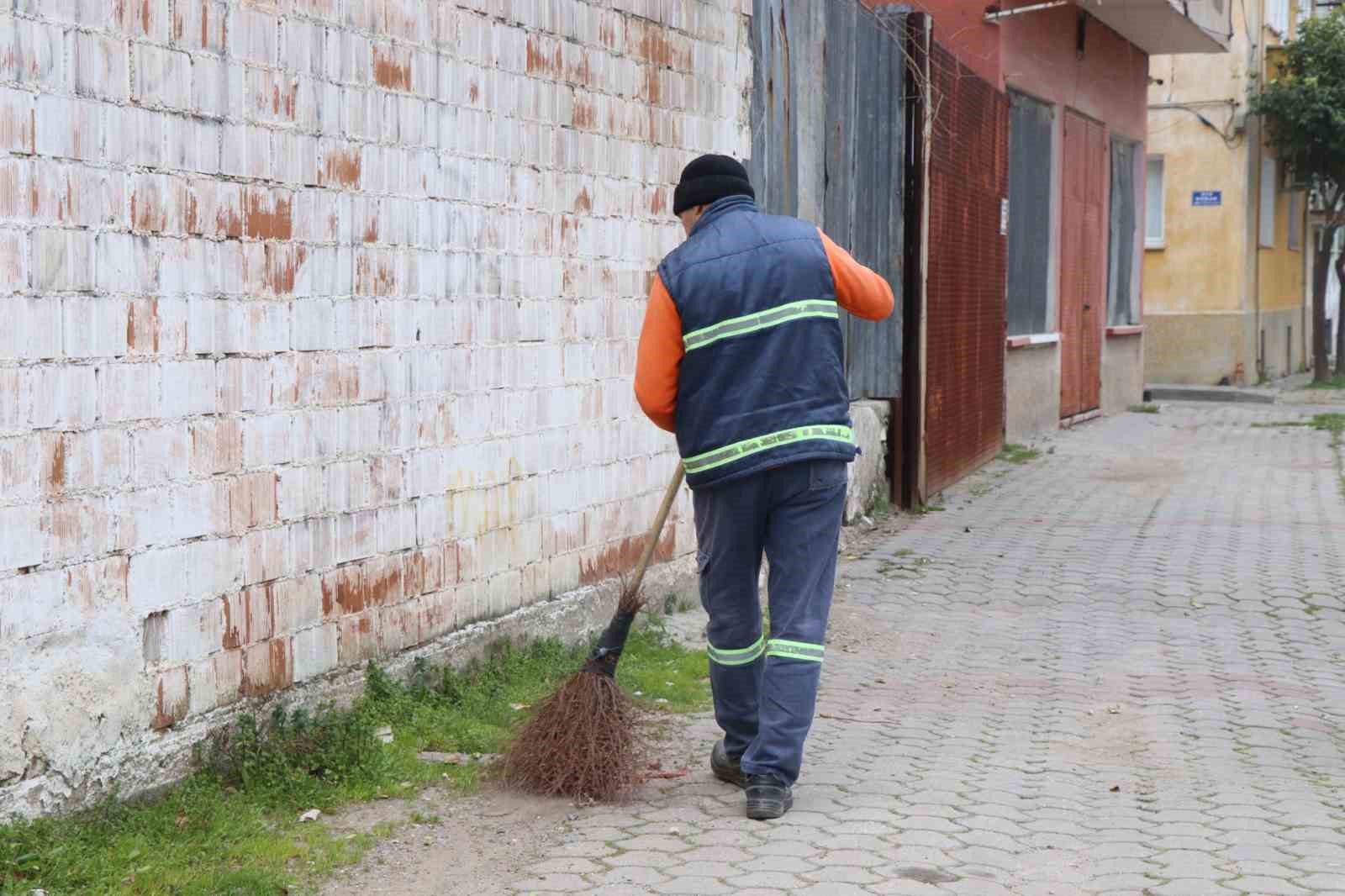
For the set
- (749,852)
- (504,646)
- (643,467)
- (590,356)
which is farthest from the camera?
(643,467)

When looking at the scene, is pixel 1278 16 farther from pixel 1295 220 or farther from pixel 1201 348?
pixel 1201 348

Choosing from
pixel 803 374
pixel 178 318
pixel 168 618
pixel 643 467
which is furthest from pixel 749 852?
pixel 643 467

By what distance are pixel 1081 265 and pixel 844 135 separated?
9101mm

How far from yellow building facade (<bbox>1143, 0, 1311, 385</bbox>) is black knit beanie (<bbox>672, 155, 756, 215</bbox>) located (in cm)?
2001

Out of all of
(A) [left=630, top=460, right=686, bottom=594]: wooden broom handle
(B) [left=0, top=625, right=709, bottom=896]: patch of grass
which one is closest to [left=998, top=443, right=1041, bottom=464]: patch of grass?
(B) [left=0, top=625, right=709, bottom=896]: patch of grass

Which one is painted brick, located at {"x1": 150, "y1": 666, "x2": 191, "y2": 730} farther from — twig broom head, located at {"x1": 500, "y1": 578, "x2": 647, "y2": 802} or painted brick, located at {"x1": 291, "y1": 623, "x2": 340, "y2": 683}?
twig broom head, located at {"x1": 500, "y1": 578, "x2": 647, "y2": 802}

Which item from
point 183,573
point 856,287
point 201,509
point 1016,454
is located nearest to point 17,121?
point 201,509

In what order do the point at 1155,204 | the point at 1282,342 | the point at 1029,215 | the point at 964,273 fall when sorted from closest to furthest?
the point at 964,273 < the point at 1029,215 < the point at 1155,204 < the point at 1282,342

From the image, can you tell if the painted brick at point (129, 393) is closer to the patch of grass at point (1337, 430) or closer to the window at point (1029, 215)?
the patch of grass at point (1337, 430)

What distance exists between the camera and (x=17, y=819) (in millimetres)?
4172

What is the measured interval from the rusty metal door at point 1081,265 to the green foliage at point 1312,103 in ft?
22.2

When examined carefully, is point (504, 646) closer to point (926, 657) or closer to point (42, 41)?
point (926, 657)

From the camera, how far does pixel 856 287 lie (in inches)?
195

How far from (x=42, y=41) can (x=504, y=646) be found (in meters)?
2.90
